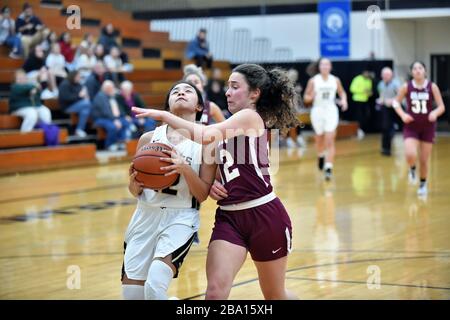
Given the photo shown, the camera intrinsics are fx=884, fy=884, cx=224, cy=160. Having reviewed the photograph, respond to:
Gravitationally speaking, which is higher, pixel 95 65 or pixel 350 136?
pixel 95 65

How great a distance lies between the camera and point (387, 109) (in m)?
18.4

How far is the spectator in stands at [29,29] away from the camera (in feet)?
55.4

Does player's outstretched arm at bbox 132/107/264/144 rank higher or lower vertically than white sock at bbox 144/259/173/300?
higher

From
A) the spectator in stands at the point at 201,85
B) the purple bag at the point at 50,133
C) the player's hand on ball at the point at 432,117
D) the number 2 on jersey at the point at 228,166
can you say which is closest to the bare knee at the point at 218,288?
the number 2 on jersey at the point at 228,166

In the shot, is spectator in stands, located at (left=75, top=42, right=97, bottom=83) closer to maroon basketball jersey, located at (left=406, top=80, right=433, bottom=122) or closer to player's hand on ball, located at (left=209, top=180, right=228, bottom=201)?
maroon basketball jersey, located at (left=406, top=80, right=433, bottom=122)

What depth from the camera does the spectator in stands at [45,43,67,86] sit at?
55.2 feet

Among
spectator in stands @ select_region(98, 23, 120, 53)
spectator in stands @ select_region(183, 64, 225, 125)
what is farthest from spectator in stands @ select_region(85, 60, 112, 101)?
spectator in stands @ select_region(183, 64, 225, 125)

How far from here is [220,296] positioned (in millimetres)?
4617

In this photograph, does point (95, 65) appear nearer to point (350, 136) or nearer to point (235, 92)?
point (350, 136)

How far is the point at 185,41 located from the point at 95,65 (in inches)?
274

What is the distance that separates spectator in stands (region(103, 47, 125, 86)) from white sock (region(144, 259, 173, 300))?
1327 centimetres

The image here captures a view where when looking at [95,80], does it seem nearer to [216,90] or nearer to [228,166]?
[216,90]

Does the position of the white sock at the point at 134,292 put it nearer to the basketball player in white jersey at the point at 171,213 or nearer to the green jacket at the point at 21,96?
the basketball player in white jersey at the point at 171,213
